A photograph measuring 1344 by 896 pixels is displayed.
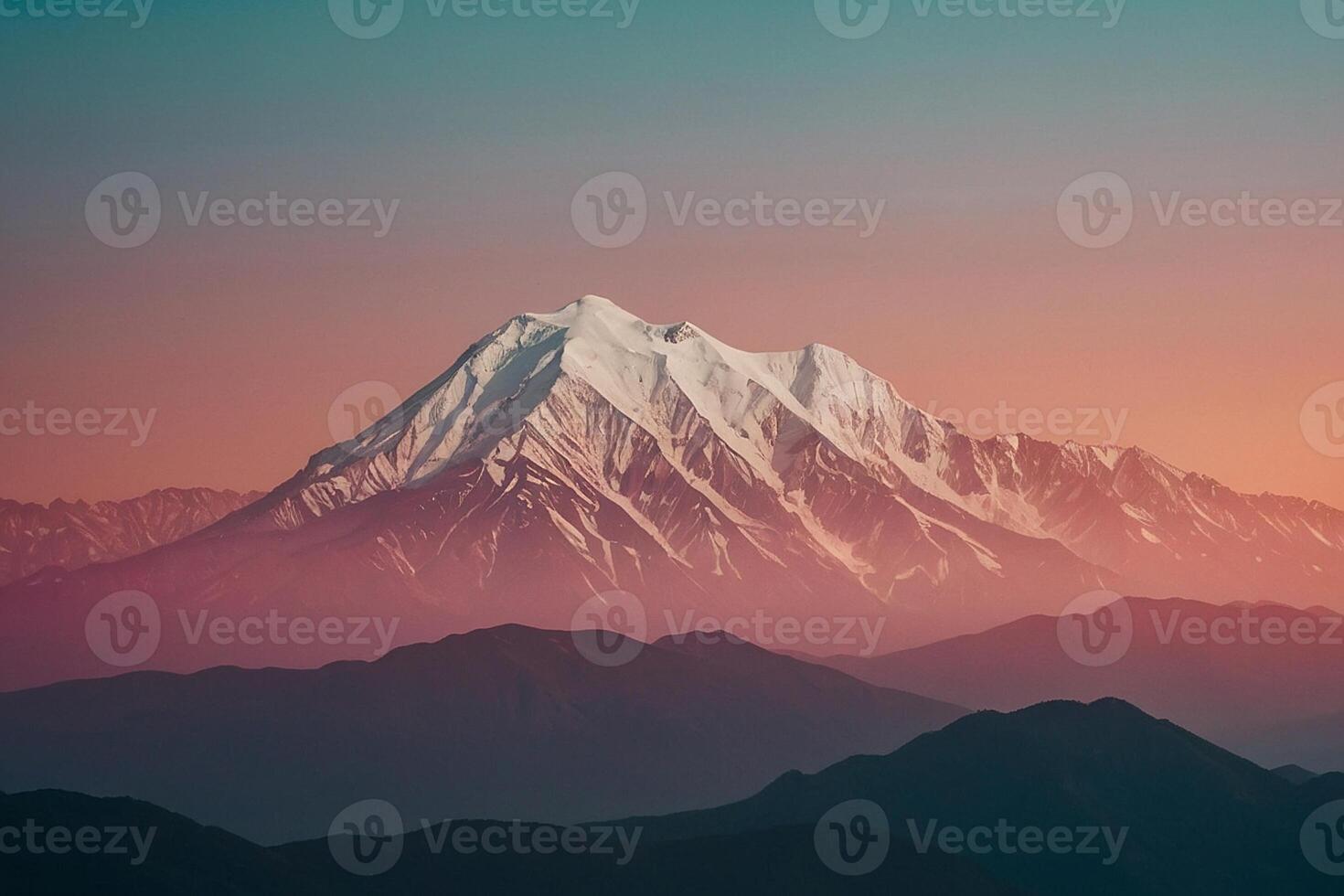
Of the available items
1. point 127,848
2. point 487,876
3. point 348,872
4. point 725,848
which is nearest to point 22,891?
point 127,848

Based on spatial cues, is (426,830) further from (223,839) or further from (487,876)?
(223,839)

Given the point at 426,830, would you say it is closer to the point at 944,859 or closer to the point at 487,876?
the point at 487,876

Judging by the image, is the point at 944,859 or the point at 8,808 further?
the point at 944,859

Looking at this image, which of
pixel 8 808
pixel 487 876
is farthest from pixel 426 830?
pixel 8 808

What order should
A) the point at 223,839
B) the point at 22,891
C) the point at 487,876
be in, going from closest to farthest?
the point at 22,891
the point at 223,839
the point at 487,876

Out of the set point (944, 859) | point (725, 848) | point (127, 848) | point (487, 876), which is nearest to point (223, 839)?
point (127, 848)

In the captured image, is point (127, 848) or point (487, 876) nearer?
point (127, 848)

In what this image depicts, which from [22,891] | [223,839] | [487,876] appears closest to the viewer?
[22,891]

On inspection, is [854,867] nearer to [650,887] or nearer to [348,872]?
[650,887]
